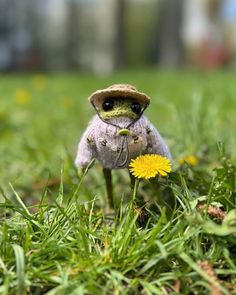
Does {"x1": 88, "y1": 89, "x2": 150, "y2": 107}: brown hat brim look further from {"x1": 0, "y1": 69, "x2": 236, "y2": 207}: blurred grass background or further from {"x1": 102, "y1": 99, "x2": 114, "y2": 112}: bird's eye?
{"x1": 0, "y1": 69, "x2": 236, "y2": 207}: blurred grass background

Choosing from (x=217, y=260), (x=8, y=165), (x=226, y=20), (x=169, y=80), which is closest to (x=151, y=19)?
(x=226, y=20)

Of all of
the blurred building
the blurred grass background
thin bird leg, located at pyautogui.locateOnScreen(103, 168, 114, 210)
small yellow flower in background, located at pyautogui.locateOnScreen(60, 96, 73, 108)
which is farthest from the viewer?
the blurred building

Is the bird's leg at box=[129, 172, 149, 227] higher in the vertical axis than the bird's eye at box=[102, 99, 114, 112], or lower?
A: lower

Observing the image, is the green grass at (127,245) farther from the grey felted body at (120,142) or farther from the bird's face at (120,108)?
the bird's face at (120,108)

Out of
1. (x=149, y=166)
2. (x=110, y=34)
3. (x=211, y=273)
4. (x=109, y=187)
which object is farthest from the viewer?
(x=110, y=34)

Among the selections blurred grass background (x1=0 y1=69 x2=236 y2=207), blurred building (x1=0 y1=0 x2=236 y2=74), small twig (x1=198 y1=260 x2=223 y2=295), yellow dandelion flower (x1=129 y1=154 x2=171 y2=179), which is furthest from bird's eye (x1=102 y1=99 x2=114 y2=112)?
blurred building (x1=0 y1=0 x2=236 y2=74)

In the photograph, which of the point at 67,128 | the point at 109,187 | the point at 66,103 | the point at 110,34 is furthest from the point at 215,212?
the point at 110,34

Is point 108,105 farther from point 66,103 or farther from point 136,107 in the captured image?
point 66,103

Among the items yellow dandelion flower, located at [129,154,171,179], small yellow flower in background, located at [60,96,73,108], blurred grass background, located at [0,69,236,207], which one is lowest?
small yellow flower in background, located at [60,96,73,108]
